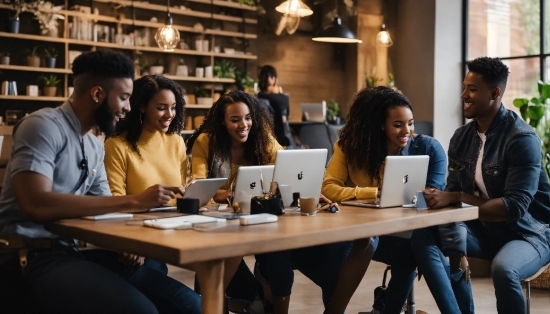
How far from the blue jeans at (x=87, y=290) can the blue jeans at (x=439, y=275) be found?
113 centimetres

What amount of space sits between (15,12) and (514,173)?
19.5 feet

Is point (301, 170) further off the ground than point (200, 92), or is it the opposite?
point (200, 92)

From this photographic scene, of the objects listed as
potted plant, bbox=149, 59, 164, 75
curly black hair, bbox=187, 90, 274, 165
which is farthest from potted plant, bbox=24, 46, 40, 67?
curly black hair, bbox=187, 90, 274, 165

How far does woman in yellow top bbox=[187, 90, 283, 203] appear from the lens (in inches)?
140

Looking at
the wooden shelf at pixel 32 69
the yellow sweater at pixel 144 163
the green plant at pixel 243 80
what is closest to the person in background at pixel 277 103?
the green plant at pixel 243 80

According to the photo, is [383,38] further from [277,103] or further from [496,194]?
[496,194]

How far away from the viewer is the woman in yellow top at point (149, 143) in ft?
10.5

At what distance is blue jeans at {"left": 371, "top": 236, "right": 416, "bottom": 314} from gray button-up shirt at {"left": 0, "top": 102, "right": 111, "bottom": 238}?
1.46 metres

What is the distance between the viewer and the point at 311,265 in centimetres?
324

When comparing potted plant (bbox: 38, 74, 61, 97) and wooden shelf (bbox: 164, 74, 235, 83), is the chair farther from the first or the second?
potted plant (bbox: 38, 74, 61, 97)

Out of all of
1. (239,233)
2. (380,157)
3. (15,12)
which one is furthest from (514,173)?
(15,12)

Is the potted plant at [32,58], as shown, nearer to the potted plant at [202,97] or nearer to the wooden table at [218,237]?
the potted plant at [202,97]

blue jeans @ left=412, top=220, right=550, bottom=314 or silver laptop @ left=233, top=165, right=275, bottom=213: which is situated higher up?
silver laptop @ left=233, top=165, right=275, bottom=213

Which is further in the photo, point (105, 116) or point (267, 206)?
point (267, 206)
